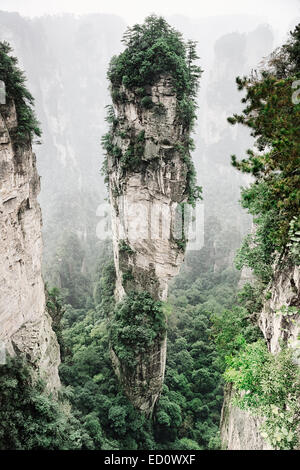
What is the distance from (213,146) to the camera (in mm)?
78062

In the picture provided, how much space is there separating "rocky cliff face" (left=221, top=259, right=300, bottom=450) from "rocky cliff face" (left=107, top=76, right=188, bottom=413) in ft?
23.9

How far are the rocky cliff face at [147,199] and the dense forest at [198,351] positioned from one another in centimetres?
→ 88

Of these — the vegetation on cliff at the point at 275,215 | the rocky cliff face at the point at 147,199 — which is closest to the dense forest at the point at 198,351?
the vegetation on cliff at the point at 275,215

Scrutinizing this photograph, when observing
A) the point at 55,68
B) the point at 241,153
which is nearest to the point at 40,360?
the point at 241,153

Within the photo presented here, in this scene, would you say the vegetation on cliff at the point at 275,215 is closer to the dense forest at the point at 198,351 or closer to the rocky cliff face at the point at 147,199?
the dense forest at the point at 198,351

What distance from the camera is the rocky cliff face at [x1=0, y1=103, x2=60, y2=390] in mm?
9430

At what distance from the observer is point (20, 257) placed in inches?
413

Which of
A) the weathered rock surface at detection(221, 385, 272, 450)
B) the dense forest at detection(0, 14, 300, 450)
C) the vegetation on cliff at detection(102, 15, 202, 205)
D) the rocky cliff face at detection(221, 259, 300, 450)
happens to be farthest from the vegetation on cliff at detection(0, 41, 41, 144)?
the weathered rock surface at detection(221, 385, 272, 450)

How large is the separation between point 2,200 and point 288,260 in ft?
30.1

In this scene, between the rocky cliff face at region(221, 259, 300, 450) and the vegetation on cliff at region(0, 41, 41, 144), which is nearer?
the rocky cliff face at region(221, 259, 300, 450)

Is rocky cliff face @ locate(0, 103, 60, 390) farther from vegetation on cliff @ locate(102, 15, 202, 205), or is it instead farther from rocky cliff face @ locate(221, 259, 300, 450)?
rocky cliff face @ locate(221, 259, 300, 450)

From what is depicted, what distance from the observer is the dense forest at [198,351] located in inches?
232

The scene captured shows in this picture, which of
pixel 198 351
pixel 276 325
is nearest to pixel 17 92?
pixel 276 325

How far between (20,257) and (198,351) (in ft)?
56.8
